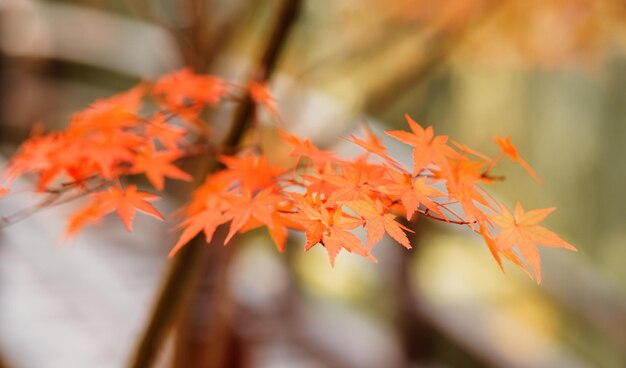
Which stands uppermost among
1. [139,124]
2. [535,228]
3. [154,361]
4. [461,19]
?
[461,19]

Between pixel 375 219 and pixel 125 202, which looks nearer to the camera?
pixel 375 219

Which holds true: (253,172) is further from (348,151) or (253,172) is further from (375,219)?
(348,151)

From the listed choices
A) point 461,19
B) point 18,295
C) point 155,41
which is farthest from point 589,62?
point 155,41

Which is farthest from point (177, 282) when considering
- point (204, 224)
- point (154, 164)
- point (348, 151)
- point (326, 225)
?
point (348, 151)

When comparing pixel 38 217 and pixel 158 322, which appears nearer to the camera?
pixel 158 322

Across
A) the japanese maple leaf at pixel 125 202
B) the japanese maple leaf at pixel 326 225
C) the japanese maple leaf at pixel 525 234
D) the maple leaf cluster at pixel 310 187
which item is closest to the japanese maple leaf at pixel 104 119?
the maple leaf cluster at pixel 310 187

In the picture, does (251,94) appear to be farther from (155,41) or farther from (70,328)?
(155,41)

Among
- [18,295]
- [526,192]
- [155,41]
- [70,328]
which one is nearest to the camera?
[70,328]
